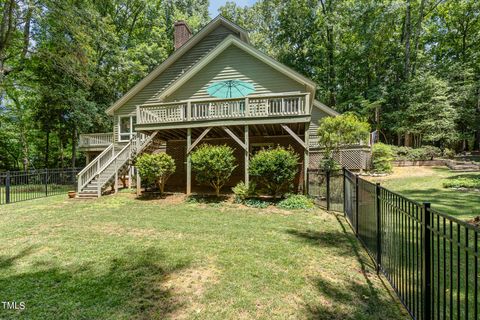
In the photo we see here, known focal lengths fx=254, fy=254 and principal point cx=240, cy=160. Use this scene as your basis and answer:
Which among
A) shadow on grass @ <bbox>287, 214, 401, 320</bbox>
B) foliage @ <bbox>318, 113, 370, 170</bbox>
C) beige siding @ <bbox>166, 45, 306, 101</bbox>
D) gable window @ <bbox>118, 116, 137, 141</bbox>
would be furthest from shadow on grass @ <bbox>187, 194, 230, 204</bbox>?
gable window @ <bbox>118, 116, 137, 141</bbox>

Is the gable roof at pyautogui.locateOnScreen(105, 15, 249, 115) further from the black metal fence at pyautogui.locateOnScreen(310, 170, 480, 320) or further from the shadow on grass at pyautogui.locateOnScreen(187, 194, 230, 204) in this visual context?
the black metal fence at pyautogui.locateOnScreen(310, 170, 480, 320)

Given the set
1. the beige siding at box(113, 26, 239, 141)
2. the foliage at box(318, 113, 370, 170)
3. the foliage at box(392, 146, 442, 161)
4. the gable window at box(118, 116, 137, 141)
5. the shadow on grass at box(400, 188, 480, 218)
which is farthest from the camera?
the foliage at box(392, 146, 442, 161)

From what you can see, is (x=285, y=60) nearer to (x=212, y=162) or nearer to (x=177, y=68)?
(x=177, y=68)

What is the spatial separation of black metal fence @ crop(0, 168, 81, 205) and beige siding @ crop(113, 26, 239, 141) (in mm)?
5300

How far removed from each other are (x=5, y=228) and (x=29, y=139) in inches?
981

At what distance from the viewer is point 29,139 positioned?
84.9 feet

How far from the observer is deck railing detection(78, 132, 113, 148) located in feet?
58.3

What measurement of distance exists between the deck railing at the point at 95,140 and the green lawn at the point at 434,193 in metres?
17.2

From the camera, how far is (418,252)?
2814mm

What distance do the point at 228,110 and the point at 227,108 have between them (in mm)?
106

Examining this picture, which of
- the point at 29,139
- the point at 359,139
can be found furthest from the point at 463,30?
the point at 29,139

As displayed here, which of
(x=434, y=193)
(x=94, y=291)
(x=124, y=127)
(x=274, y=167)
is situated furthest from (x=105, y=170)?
(x=434, y=193)

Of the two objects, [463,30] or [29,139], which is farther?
[463,30]

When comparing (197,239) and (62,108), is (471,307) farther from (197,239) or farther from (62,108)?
(62,108)
